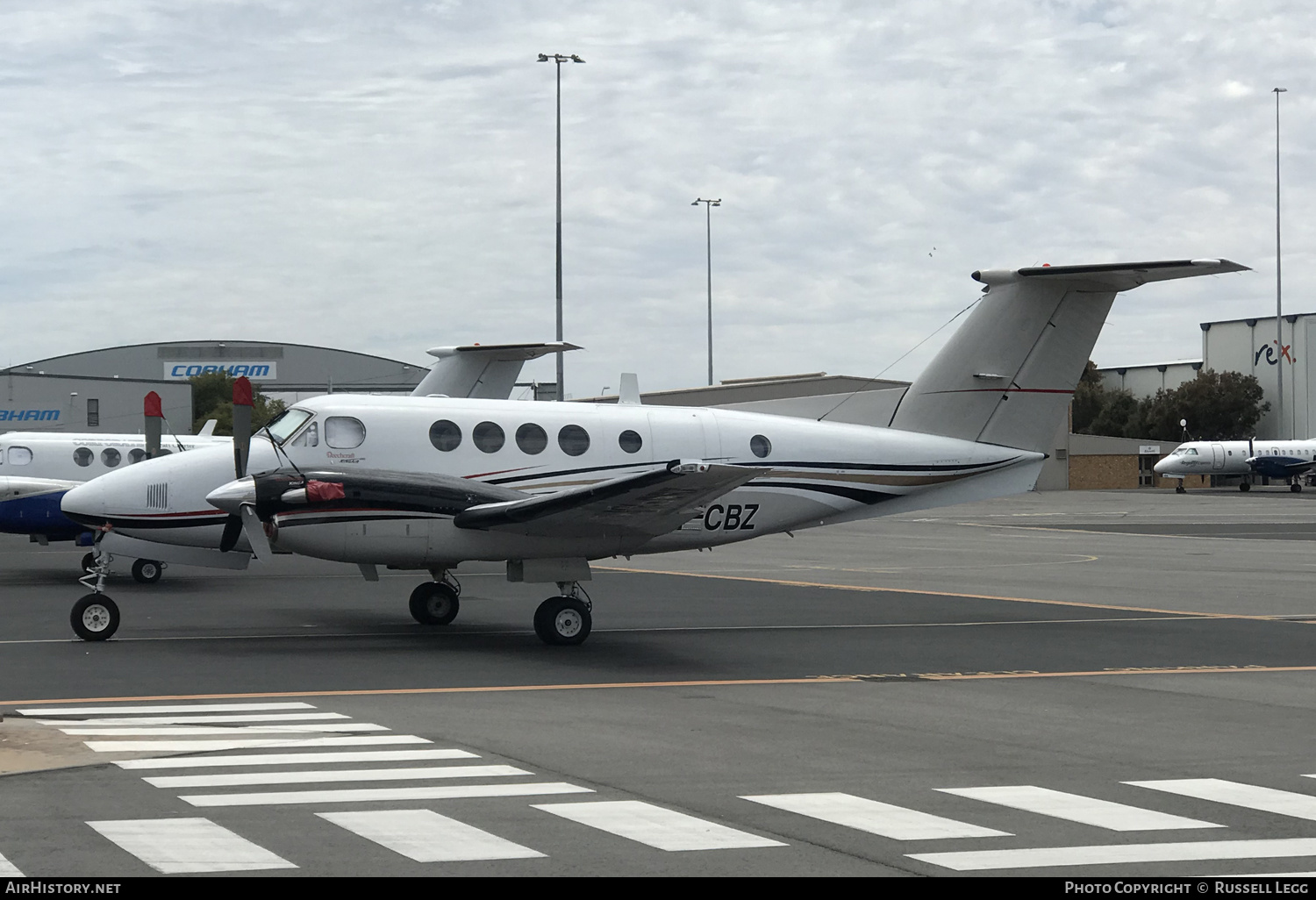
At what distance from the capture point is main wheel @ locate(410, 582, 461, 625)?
722 inches

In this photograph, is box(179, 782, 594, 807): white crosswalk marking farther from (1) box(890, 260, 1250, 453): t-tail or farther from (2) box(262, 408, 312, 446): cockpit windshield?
(1) box(890, 260, 1250, 453): t-tail

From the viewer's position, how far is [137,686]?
12812mm

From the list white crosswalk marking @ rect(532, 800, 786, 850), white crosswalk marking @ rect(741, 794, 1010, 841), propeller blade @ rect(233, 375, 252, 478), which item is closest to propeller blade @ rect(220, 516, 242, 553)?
propeller blade @ rect(233, 375, 252, 478)

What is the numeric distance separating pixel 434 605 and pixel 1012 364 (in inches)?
347

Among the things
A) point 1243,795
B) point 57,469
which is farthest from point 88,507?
point 1243,795

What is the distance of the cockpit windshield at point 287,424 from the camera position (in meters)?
16.6

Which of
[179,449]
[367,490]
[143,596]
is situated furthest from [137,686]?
[179,449]

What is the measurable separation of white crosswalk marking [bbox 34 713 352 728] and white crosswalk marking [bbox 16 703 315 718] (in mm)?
318

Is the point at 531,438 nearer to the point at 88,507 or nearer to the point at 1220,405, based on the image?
the point at 88,507

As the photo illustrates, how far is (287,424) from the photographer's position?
661 inches

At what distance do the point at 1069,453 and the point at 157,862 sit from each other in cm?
9941

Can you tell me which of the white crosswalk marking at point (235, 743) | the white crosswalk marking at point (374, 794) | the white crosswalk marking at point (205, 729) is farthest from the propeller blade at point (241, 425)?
the white crosswalk marking at point (374, 794)

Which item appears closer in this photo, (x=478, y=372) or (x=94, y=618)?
(x=94, y=618)
